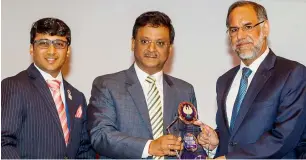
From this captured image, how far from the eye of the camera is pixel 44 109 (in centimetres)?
279

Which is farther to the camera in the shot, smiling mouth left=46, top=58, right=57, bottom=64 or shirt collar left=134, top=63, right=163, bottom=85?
shirt collar left=134, top=63, right=163, bottom=85

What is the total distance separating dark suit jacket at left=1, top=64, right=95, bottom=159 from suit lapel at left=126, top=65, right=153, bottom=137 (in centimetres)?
49

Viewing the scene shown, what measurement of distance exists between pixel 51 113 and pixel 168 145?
0.81 m

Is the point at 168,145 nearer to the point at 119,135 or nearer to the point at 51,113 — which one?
the point at 119,135

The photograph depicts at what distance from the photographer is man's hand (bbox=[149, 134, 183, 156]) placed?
8.34 ft

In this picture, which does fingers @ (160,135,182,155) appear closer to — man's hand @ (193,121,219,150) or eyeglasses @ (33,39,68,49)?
man's hand @ (193,121,219,150)

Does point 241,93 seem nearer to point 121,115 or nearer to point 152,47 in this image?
point 152,47

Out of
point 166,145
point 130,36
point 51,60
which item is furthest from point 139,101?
point 130,36

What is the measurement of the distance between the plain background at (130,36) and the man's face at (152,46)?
147 cm

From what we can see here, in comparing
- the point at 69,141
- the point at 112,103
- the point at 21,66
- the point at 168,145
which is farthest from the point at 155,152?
the point at 21,66

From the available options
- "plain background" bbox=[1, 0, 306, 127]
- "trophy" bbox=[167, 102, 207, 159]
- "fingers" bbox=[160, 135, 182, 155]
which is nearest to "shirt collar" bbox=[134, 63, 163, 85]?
"trophy" bbox=[167, 102, 207, 159]

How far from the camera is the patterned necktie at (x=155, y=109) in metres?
2.83

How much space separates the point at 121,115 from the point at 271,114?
0.95 meters

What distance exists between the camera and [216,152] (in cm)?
309
